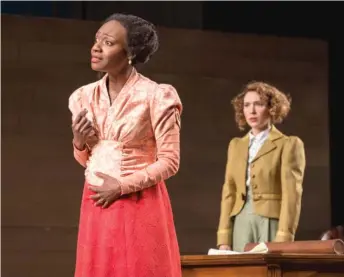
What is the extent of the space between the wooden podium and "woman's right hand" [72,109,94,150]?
60.2 inches

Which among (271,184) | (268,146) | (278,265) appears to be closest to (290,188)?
(271,184)

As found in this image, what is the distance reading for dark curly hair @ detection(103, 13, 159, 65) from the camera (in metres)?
2.74

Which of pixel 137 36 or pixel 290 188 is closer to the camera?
pixel 137 36

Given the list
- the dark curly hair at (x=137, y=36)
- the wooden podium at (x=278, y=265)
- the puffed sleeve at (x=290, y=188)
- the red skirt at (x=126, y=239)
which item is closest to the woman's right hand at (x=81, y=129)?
the red skirt at (x=126, y=239)

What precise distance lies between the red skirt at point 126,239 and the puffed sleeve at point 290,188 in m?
2.34

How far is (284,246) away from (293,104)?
133 inches

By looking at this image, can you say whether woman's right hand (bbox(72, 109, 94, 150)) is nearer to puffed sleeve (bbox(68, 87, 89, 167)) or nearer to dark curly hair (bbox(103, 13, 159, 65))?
puffed sleeve (bbox(68, 87, 89, 167))

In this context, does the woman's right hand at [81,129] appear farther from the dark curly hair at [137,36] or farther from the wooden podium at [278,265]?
the wooden podium at [278,265]

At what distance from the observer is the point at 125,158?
2678 millimetres

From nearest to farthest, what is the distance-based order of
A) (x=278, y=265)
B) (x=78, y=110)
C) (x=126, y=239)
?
(x=126, y=239)
(x=78, y=110)
(x=278, y=265)

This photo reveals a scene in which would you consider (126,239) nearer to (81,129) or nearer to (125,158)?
(125,158)

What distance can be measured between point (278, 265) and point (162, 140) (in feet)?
4.89

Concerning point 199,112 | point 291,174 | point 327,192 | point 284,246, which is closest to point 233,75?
point 199,112

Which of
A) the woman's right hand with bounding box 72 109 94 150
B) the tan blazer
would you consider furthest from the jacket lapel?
the woman's right hand with bounding box 72 109 94 150
